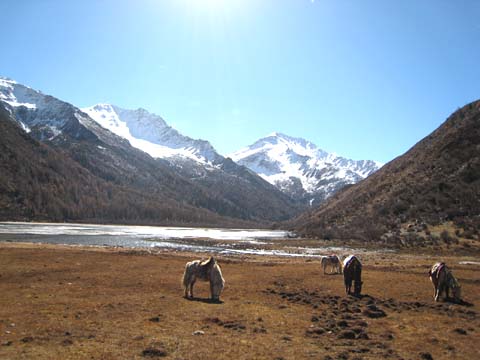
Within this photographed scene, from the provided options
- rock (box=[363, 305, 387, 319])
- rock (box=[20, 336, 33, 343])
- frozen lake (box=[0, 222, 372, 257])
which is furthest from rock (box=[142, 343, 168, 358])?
frozen lake (box=[0, 222, 372, 257])

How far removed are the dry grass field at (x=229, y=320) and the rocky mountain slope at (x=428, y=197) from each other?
164ft

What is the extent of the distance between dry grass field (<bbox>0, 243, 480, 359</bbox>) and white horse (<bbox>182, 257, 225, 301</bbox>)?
0.75 metres

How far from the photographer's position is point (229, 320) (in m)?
16.9

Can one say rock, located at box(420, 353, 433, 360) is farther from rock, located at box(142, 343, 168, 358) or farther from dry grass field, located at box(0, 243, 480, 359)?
rock, located at box(142, 343, 168, 358)

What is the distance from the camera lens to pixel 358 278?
23.8m

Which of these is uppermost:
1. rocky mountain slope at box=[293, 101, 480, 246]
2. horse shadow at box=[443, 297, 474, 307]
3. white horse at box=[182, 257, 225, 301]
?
rocky mountain slope at box=[293, 101, 480, 246]

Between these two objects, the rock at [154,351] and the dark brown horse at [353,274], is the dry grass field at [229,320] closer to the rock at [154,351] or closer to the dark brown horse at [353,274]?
the rock at [154,351]

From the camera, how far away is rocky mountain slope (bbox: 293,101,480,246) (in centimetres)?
7431

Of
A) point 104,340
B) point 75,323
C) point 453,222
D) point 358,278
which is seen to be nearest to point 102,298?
point 75,323

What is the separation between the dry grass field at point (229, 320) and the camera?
12695 millimetres

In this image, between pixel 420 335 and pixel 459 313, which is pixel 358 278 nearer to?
pixel 459 313

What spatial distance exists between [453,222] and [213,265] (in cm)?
6463

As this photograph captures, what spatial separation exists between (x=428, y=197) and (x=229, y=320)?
262ft

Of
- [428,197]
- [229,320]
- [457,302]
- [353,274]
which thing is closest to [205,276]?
[229,320]
